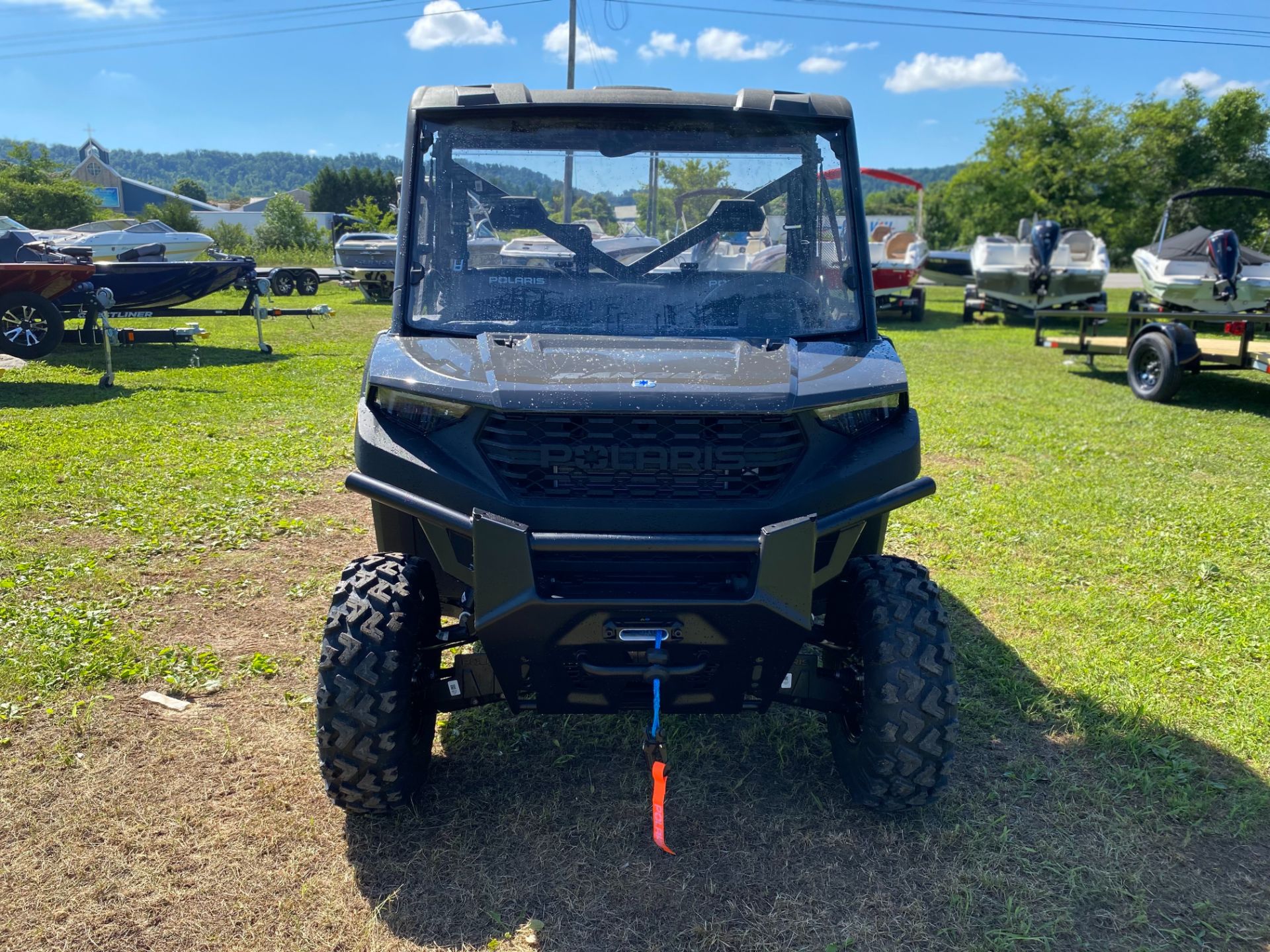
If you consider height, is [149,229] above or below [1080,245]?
below

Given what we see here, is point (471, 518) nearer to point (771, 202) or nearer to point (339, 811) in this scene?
point (339, 811)

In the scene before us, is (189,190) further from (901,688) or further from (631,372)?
(901,688)

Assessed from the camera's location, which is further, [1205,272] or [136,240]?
[136,240]

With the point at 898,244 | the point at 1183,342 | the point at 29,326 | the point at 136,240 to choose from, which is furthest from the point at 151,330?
the point at 898,244

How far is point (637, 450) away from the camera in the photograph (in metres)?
2.70

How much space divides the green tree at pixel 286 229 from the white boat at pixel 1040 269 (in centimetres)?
3743

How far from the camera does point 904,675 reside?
115 inches

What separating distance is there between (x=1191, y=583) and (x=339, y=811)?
4472mm

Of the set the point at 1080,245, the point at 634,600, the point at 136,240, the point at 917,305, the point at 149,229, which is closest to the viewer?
the point at 634,600

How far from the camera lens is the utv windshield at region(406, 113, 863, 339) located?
11.0 ft

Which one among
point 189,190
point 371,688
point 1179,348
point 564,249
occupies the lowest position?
point 371,688

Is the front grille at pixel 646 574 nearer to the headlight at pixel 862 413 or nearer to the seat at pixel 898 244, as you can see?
the headlight at pixel 862 413

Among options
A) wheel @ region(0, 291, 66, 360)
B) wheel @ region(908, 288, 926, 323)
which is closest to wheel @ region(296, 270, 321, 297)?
wheel @ region(0, 291, 66, 360)

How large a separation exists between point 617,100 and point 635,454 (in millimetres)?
1413
